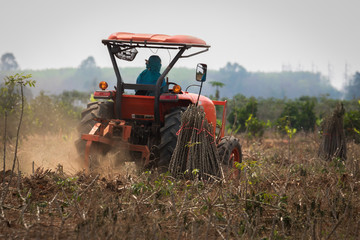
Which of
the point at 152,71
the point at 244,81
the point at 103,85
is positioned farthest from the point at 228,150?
the point at 244,81

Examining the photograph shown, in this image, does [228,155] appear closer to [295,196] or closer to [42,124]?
A: [295,196]

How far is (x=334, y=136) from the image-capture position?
1055 cm

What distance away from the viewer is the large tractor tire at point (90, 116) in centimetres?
713

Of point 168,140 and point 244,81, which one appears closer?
point 168,140

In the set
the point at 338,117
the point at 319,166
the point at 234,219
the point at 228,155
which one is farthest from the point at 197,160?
the point at 338,117

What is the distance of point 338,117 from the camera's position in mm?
10555

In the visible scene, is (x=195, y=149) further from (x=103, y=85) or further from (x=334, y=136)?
(x=334, y=136)

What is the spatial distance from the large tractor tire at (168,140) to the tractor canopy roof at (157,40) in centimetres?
100

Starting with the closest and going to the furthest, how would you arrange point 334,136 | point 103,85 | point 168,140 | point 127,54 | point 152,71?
point 168,140 → point 103,85 → point 152,71 → point 127,54 → point 334,136

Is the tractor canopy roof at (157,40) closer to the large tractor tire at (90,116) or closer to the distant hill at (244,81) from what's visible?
the large tractor tire at (90,116)

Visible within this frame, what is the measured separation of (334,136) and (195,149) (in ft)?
16.9

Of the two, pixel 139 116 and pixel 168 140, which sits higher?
pixel 139 116

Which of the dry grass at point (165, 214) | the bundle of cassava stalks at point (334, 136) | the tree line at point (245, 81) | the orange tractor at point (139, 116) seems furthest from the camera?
the tree line at point (245, 81)

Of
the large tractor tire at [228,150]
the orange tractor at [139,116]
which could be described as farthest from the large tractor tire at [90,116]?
the large tractor tire at [228,150]
